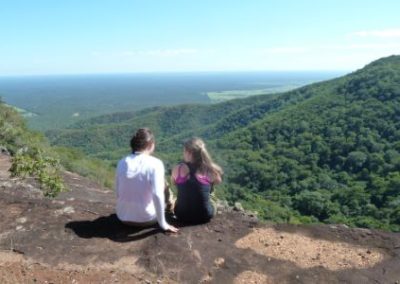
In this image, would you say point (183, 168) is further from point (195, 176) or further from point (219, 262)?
point (219, 262)

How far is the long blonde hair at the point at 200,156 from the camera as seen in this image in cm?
569

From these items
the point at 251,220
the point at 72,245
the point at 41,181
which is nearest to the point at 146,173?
the point at 72,245

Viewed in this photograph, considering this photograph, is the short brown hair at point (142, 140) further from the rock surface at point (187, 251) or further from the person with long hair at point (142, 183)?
the rock surface at point (187, 251)

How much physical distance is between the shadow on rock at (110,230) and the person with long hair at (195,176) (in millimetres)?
560

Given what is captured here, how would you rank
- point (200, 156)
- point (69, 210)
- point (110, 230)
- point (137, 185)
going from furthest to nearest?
point (69, 210)
point (110, 230)
point (200, 156)
point (137, 185)

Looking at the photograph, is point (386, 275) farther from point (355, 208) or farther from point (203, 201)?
point (355, 208)

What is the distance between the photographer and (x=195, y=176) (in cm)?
583

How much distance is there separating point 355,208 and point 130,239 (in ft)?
110

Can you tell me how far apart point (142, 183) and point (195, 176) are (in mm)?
695

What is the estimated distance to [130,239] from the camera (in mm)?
5758

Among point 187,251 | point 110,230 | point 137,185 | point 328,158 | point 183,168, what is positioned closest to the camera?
point 187,251

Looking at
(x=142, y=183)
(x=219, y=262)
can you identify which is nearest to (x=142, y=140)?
(x=142, y=183)

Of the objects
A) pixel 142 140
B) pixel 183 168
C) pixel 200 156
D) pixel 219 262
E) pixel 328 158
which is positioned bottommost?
pixel 328 158

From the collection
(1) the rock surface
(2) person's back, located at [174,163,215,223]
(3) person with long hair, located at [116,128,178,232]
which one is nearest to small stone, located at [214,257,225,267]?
(1) the rock surface
